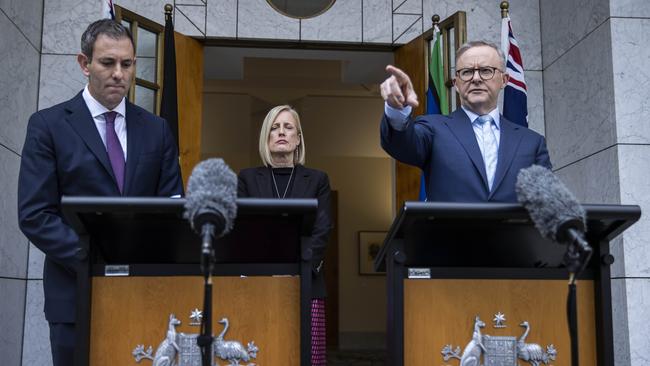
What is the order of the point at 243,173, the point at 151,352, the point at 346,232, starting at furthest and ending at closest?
the point at 346,232 → the point at 243,173 → the point at 151,352

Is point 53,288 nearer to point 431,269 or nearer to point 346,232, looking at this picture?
point 431,269

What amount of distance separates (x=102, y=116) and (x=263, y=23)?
Result: 3.68 meters

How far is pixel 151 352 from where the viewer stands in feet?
6.65

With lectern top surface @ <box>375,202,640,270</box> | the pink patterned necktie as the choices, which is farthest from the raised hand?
the pink patterned necktie

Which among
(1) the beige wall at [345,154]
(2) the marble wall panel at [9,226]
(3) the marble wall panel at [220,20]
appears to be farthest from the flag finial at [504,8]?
(1) the beige wall at [345,154]

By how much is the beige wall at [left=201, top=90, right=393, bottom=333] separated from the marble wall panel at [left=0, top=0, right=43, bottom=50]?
630 centimetres

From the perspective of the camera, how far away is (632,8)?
5.23 m

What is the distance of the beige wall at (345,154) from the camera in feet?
41.1

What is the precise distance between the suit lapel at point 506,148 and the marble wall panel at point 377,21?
11.9ft

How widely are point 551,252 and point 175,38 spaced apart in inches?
173

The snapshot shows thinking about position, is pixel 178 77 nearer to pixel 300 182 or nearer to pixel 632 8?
pixel 300 182

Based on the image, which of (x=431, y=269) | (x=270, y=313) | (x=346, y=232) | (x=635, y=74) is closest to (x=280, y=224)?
(x=270, y=313)

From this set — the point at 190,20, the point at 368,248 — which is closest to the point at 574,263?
the point at 190,20

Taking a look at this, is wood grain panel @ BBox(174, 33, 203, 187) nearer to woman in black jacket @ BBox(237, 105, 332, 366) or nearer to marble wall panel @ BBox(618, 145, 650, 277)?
woman in black jacket @ BBox(237, 105, 332, 366)
